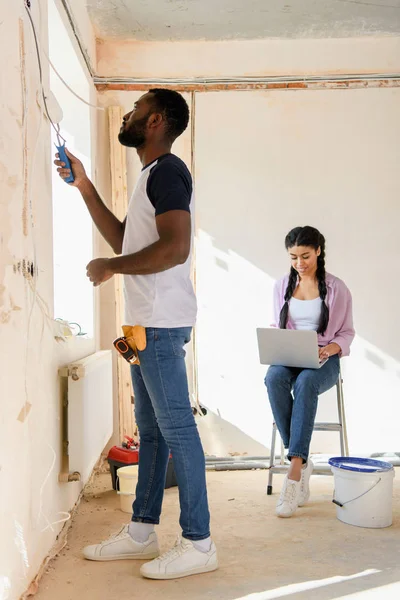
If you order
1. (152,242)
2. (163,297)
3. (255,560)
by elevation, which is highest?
(152,242)

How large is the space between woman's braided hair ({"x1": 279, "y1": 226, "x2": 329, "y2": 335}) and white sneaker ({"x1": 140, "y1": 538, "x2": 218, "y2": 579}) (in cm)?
143

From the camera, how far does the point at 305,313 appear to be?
326cm

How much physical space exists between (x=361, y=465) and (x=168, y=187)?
5.09 feet

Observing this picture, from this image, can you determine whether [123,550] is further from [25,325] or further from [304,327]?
[304,327]

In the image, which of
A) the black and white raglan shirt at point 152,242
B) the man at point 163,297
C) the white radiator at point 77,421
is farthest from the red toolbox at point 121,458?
the black and white raglan shirt at point 152,242

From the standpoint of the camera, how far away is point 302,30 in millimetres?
3822

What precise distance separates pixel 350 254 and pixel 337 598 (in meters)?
2.40

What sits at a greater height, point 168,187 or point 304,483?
point 168,187

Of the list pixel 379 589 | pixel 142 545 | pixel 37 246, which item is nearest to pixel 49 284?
pixel 37 246

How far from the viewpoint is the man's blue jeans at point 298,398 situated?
9.43 feet

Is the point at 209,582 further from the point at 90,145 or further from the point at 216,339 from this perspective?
the point at 90,145

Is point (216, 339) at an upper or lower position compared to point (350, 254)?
lower

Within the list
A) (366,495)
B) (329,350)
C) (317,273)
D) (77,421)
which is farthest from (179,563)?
(317,273)

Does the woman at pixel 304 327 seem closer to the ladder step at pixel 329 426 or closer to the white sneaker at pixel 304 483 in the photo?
the white sneaker at pixel 304 483
